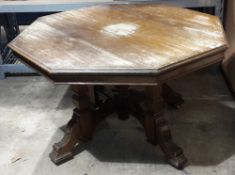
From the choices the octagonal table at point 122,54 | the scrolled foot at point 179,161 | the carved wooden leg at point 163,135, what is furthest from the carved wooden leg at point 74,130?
the scrolled foot at point 179,161

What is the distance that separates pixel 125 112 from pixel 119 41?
2.10 feet

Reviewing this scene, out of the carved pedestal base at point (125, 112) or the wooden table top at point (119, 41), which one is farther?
the carved pedestal base at point (125, 112)

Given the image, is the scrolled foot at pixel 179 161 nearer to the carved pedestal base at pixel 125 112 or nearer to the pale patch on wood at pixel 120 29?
the carved pedestal base at pixel 125 112

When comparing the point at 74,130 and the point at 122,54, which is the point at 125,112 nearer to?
the point at 74,130

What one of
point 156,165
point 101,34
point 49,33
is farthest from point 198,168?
point 49,33

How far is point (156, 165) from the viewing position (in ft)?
5.72

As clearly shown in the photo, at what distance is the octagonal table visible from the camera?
133cm

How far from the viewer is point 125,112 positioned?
81.2 inches

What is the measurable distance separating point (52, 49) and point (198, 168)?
0.91 m

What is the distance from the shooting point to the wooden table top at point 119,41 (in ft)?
4.39

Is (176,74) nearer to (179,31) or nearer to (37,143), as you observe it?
(179,31)

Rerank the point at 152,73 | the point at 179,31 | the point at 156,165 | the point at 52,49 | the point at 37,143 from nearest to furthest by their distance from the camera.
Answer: the point at 152,73
the point at 52,49
the point at 179,31
the point at 156,165
the point at 37,143

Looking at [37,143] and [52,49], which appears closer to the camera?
[52,49]

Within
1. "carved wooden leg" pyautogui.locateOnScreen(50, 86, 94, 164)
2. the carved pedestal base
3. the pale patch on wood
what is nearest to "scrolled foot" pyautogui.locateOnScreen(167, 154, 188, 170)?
the carved pedestal base
